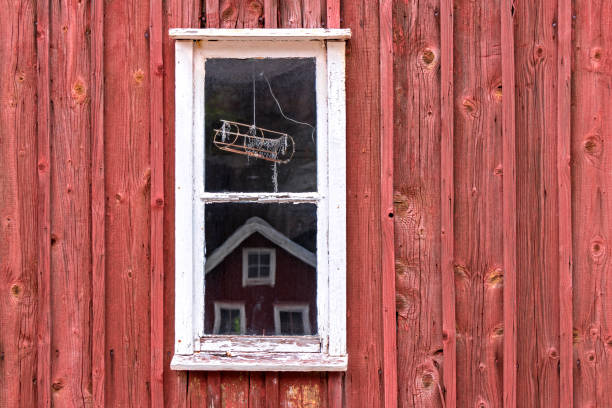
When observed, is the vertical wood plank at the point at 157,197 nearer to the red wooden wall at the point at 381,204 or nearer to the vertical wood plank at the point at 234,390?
the red wooden wall at the point at 381,204

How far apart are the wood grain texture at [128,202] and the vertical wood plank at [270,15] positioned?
59cm

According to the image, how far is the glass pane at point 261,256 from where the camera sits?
A: 2.39 meters

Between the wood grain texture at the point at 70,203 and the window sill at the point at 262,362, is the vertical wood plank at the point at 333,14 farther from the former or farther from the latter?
the window sill at the point at 262,362

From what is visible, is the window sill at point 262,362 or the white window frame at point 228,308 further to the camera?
the white window frame at point 228,308

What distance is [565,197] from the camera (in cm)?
233

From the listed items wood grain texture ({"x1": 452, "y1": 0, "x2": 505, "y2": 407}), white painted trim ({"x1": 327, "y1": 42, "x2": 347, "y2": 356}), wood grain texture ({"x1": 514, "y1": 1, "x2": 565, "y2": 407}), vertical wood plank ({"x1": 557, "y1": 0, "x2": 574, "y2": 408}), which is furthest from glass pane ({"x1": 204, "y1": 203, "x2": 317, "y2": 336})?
vertical wood plank ({"x1": 557, "y1": 0, "x2": 574, "y2": 408})

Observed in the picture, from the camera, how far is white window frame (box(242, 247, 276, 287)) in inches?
94.7

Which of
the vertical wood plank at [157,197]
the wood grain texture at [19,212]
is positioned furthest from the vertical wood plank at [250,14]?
the wood grain texture at [19,212]

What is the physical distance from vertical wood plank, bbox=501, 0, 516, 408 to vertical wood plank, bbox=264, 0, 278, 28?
1.10 meters

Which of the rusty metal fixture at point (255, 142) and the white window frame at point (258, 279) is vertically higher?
the rusty metal fixture at point (255, 142)

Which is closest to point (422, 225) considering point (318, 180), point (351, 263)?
point (351, 263)

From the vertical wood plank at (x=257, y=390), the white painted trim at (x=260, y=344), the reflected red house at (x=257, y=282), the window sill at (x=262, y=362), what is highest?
the reflected red house at (x=257, y=282)

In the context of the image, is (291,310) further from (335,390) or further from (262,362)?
(335,390)

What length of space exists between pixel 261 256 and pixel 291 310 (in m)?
0.30
